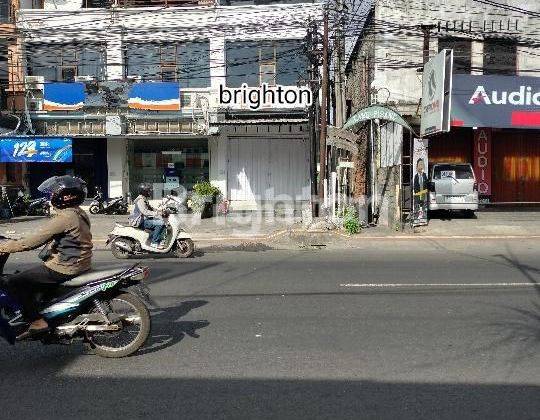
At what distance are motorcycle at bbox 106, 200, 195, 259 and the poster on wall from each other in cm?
762

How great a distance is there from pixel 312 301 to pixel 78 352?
10.3 ft

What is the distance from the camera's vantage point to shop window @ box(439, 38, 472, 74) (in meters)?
17.9

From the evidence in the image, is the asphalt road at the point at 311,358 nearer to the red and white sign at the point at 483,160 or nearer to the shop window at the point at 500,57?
the shop window at the point at 500,57

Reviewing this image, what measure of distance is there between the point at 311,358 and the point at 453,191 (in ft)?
44.0

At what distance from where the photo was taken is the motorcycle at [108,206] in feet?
68.9

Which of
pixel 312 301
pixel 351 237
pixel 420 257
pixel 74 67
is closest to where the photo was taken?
pixel 312 301

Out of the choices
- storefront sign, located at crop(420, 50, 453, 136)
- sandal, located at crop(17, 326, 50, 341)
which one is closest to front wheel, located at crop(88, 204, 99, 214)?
storefront sign, located at crop(420, 50, 453, 136)

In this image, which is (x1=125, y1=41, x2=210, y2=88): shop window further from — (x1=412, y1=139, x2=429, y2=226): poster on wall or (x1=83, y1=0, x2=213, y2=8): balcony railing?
(x1=412, y1=139, x2=429, y2=226): poster on wall

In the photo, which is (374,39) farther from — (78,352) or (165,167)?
(78,352)

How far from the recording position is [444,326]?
20.2 ft

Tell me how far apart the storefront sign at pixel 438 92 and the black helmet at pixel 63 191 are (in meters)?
11.1

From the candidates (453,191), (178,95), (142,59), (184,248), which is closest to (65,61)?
(142,59)

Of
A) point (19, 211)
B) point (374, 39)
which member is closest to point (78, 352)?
point (374, 39)

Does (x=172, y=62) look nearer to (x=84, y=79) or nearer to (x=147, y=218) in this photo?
(x=84, y=79)
